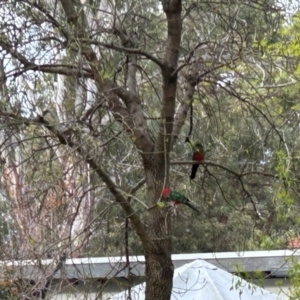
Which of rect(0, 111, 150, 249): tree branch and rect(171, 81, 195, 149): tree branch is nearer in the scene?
rect(0, 111, 150, 249): tree branch

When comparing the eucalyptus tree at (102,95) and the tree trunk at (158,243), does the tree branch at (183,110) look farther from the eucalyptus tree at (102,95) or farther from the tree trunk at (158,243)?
the tree trunk at (158,243)

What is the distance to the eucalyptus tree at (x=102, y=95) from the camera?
321 cm

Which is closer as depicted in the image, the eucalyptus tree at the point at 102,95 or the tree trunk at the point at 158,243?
the eucalyptus tree at the point at 102,95

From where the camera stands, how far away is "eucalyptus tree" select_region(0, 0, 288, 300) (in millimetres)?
3211

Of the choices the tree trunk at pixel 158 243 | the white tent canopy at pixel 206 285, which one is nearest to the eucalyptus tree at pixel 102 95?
the tree trunk at pixel 158 243

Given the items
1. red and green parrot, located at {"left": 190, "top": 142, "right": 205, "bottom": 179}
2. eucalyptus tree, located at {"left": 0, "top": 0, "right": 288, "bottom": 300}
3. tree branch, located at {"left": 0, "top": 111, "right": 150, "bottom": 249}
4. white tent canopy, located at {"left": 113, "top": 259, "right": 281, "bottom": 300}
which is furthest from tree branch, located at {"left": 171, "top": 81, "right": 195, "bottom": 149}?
white tent canopy, located at {"left": 113, "top": 259, "right": 281, "bottom": 300}

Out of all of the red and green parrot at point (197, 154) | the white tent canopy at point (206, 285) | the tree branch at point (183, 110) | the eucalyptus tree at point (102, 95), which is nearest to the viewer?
the eucalyptus tree at point (102, 95)

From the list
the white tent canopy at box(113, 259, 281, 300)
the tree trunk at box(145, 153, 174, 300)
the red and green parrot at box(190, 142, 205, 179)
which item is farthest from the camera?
the white tent canopy at box(113, 259, 281, 300)

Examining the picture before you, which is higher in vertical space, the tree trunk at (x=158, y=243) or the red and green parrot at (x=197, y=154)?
the red and green parrot at (x=197, y=154)

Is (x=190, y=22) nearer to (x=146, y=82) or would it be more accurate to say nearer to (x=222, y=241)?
(x=146, y=82)

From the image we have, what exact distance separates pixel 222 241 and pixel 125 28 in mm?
4781

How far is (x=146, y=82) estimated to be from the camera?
455 centimetres

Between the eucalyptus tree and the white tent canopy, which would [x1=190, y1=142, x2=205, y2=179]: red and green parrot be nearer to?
the eucalyptus tree

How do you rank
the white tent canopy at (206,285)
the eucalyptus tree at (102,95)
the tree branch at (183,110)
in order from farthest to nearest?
the white tent canopy at (206,285) → the tree branch at (183,110) → the eucalyptus tree at (102,95)
